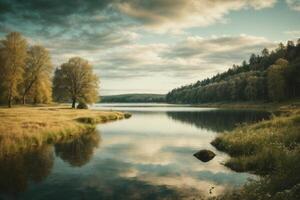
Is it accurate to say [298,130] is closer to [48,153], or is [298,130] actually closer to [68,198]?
[68,198]

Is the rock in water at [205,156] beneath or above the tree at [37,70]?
beneath

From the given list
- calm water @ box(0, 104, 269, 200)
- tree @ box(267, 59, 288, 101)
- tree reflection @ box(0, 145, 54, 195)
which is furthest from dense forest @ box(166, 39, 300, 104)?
tree reflection @ box(0, 145, 54, 195)

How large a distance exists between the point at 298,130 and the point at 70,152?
2329cm

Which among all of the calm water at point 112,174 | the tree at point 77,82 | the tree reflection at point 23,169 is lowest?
the calm water at point 112,174

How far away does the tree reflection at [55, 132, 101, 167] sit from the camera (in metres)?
28.8

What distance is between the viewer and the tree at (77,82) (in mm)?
87312

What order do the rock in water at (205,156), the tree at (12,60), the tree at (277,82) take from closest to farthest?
the rock in water at (205,156)
the tree at (12,60)
the tree at (277,82)

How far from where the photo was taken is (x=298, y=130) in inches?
1077

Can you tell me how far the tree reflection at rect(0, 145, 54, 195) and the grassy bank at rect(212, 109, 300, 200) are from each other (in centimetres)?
1350

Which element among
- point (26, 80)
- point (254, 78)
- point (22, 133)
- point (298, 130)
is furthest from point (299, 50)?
point (22, 133)

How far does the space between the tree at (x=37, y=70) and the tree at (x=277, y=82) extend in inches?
3074

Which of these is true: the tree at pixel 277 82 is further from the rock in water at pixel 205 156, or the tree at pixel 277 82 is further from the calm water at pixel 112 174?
the rock in water at pixel 205 156

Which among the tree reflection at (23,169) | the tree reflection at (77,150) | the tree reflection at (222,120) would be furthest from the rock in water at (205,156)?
the tree reflection at (222,120)

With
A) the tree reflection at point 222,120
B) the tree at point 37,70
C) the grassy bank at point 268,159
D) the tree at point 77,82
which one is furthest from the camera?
the tree at point 77,82
